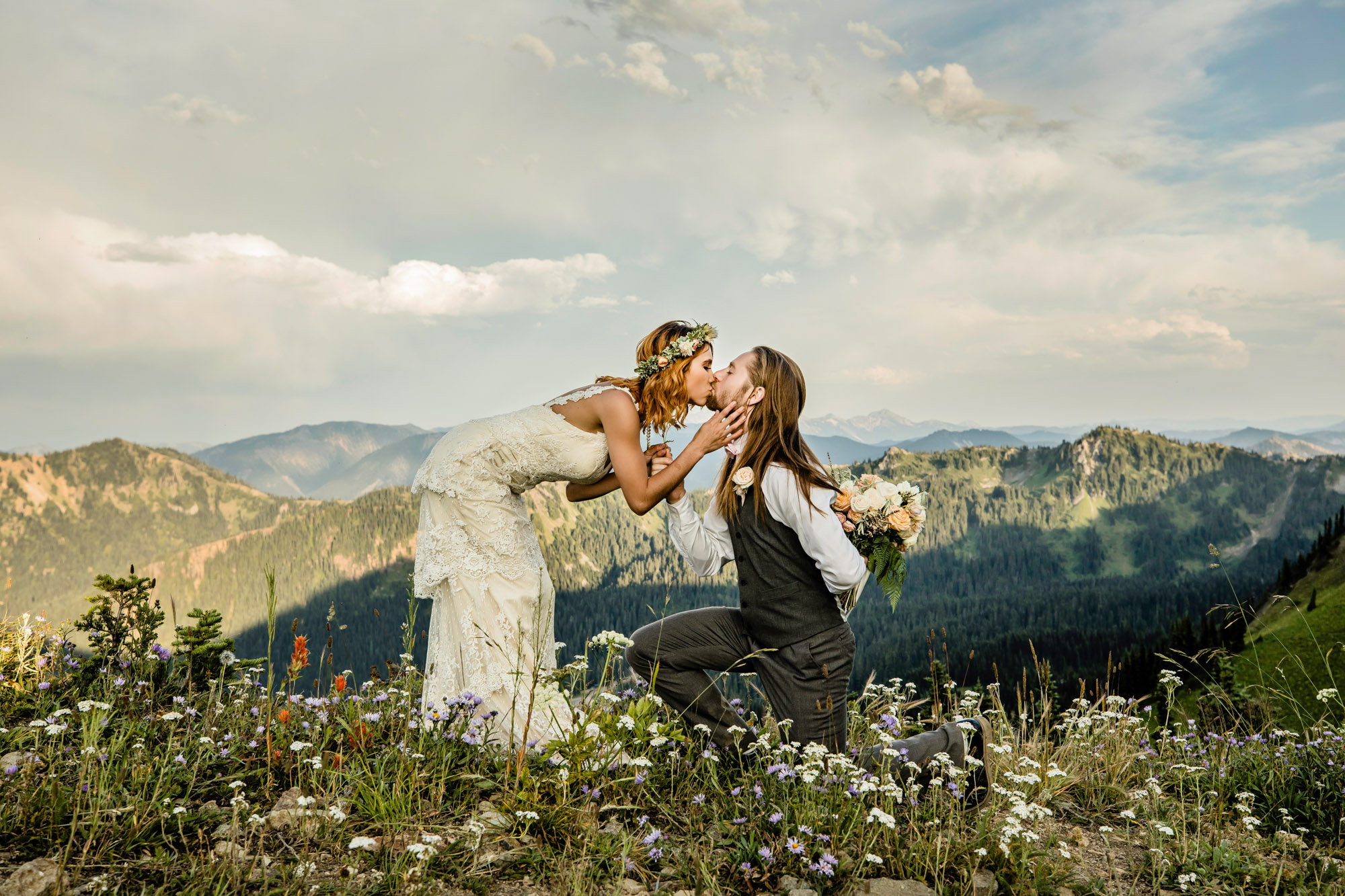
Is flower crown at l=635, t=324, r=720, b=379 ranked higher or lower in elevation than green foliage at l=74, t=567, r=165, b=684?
higher

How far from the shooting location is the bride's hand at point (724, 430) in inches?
203

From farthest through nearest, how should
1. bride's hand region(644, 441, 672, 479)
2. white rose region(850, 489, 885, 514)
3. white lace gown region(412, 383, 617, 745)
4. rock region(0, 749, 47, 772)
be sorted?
bride's hand region(644, 441, 672, 479) < white lace gown region(412, 383, 617, 745) < white rose region(850, 489, 885, 514) < rock region(0, 749, 47, 772)

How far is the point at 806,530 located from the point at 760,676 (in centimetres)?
115

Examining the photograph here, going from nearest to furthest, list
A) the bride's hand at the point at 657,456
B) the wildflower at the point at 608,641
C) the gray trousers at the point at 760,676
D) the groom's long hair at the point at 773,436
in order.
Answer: the wildflower at the point at 608,641 → the gray trousers at the point at 760,676 → the groom's long hair at the point at 773,436 → the bride's hand at the point at 657,456

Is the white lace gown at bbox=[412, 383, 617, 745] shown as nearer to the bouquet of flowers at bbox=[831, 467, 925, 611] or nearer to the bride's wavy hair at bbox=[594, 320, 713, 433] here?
the bride's wavy hair at bbox=[594, 320, 713, 433]

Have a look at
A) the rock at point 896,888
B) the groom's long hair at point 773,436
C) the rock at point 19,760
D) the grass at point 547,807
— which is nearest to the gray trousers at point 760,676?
the grass at point 547,807

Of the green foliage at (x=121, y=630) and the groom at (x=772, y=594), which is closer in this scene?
the groom at (x=772, y=594)

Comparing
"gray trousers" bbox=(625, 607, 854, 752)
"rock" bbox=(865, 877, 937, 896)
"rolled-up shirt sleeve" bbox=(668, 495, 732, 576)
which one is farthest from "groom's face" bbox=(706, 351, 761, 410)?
"rock" bbox=(865, 877, 937, 896)

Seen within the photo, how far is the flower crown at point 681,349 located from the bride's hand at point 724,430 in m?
0.75

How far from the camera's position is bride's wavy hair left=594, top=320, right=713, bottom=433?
5.74 metres

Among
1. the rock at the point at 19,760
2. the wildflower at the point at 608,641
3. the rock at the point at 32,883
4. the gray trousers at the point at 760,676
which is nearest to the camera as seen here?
the rock at the point at 32,883

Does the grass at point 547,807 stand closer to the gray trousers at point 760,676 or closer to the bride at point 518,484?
the gray trousers at point 760,676

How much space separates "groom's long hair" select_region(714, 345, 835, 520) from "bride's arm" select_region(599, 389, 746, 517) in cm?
17

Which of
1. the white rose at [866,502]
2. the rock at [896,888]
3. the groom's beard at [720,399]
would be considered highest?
the groom's beard at [720,399]
